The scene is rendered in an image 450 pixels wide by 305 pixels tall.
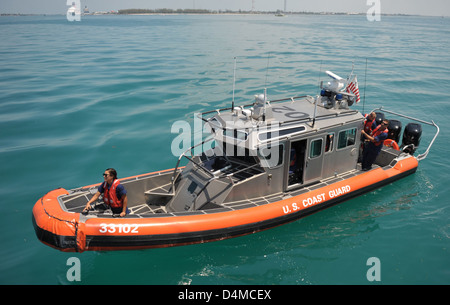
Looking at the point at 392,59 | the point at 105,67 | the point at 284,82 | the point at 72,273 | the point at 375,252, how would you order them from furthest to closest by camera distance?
the point at 392,59
the point at 105,67
the point at 284,82
the point at 375,252
the point at 72,273

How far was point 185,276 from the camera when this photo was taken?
6.64 m

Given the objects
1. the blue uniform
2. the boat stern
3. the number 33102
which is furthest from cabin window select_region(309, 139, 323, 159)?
the boat stern

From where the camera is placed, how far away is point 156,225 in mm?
6578

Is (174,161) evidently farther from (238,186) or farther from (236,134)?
(236,134)

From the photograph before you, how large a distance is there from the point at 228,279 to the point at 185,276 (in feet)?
2.85

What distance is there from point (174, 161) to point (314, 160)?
5327 mm

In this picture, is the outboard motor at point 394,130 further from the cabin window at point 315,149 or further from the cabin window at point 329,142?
the cabin window at point 315,149

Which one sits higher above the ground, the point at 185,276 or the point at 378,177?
the point at 378,177

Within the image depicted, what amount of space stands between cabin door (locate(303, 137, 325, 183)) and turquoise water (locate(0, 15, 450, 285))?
113cm

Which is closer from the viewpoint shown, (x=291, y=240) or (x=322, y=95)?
(x=291, y=240)

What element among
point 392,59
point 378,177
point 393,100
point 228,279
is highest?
point 392,59

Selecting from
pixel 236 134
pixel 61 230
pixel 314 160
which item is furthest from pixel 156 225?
pixel 314 160

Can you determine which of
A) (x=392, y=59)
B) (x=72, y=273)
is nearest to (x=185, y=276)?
(x=72, y=273)

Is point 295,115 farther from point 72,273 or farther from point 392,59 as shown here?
point 392,59
